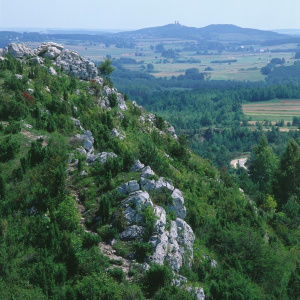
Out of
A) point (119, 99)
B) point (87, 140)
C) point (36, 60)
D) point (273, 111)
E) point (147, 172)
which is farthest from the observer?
point (273, 111)

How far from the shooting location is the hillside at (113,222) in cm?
2005

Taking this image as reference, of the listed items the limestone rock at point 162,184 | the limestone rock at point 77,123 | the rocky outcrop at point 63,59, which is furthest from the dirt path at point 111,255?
the rocky outcrop at point 63,59

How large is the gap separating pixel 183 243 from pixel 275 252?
298 inches

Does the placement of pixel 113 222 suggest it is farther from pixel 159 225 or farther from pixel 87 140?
pixel 87 140

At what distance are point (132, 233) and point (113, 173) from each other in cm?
633

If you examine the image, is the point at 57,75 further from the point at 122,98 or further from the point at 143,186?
the point at 143,186

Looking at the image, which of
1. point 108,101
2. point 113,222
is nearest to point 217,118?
point 108,101

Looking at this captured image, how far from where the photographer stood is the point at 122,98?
5328 centimetres

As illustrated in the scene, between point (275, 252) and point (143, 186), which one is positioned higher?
point (143, 186)

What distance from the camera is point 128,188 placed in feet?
86.1

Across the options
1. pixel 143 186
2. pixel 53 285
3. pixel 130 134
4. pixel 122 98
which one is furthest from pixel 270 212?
pixel 53 285

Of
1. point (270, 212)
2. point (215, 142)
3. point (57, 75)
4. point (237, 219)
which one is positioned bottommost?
point (215, 142)

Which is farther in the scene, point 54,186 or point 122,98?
point 122,98

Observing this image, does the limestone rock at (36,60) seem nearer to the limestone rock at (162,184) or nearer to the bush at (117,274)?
the limestone rock at (162,184)
